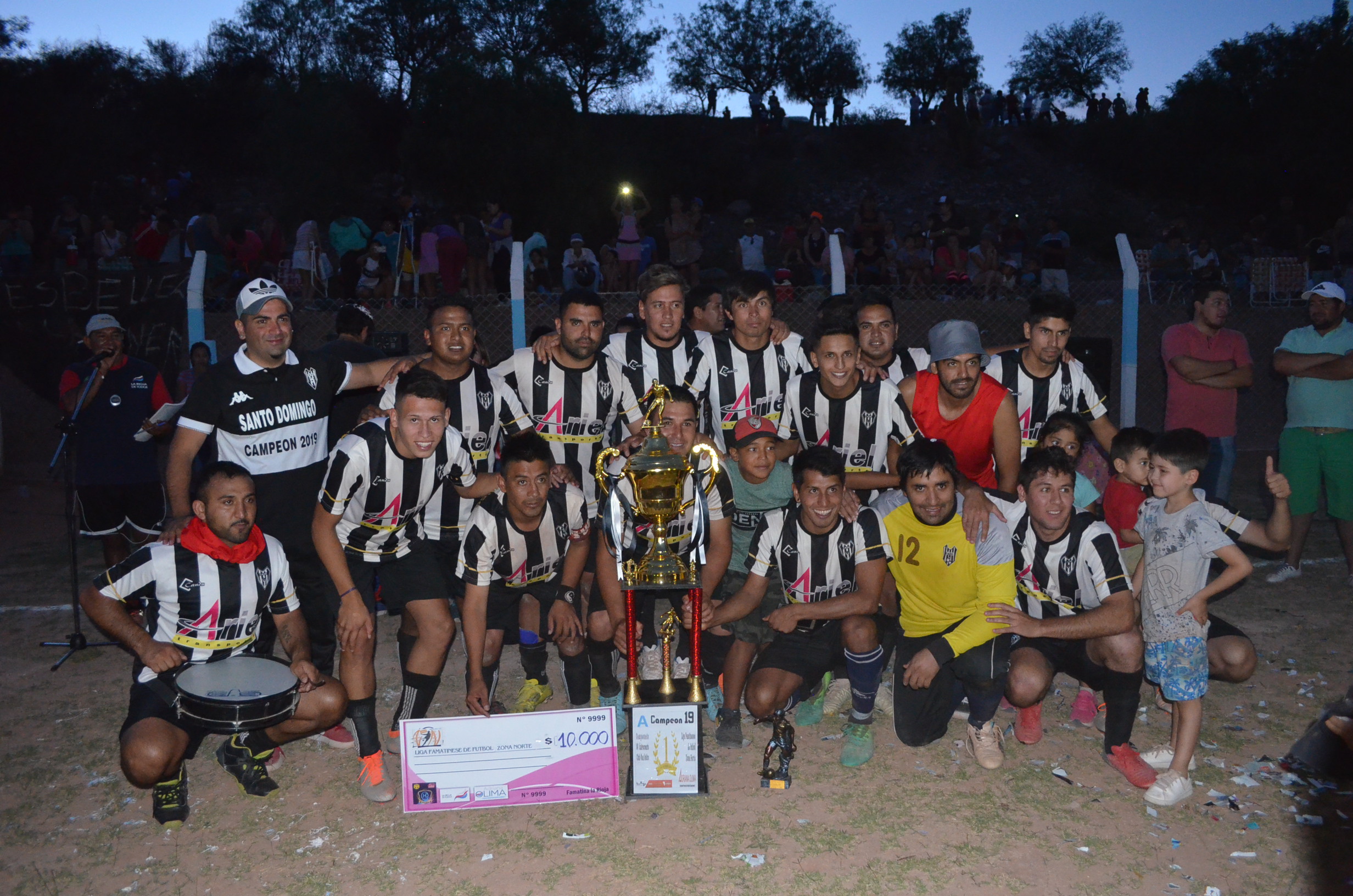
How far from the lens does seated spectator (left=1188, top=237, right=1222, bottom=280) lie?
15219 mm

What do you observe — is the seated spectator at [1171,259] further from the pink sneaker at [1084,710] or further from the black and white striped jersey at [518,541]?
the black and white striped jersey at [518,541]

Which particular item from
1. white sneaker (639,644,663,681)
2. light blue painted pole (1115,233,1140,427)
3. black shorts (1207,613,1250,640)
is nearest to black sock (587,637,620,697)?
white sneaker (639,644,663,681)

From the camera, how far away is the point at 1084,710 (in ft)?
16.3

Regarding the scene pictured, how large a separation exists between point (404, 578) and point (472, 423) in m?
0.93

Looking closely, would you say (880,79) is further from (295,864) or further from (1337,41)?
(295,864)

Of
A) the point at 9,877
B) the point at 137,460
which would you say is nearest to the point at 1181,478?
the point at 9,877

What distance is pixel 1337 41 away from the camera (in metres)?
34.6

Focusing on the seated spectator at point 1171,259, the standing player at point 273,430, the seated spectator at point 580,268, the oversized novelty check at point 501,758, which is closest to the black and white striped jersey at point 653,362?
the standing player at point 273,430

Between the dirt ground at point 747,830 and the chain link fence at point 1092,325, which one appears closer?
the dirt ground at point 747,830

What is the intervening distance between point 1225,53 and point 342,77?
106 ft

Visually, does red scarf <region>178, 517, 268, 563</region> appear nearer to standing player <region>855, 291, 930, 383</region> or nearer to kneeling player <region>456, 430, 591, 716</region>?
kneeling player <region>456, 430, 591, 716</region>

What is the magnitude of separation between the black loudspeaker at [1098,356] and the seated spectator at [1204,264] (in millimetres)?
4980

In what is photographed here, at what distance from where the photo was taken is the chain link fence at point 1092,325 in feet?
36.6

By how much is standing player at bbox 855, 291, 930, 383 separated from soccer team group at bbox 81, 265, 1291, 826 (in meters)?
0.02
